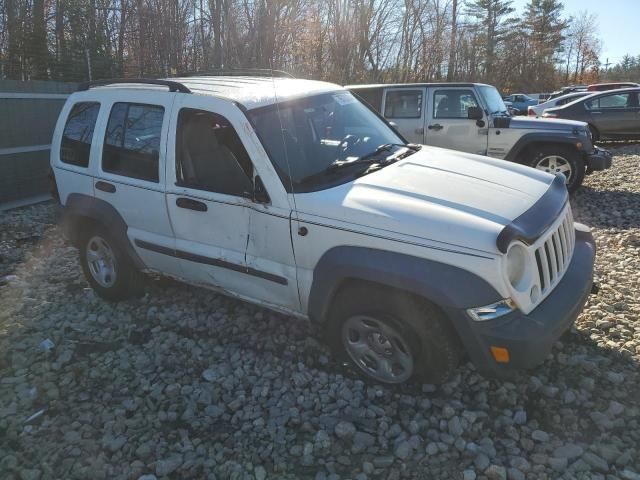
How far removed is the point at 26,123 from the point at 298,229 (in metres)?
7.41

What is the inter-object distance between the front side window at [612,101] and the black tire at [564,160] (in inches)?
267

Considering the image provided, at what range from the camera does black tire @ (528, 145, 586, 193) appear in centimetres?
782

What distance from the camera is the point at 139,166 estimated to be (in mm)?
4012

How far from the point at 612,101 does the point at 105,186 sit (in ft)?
44.2

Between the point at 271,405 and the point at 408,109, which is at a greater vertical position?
the point at 408,109

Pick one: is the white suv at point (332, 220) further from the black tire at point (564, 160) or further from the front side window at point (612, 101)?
the front side window at point (612, 101)

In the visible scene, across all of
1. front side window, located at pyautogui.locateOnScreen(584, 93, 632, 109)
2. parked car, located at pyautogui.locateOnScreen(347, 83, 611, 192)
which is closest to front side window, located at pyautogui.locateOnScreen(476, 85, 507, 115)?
parked car, located at pyautogui.locateOnScreen(347, 83, 611, 192)

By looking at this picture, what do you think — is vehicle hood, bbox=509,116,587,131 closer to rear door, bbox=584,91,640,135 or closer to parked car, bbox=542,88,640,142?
parked car, bbox=542,88,640,142

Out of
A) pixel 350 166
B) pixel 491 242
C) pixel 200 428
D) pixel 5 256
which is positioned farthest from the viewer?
pixel 5 256

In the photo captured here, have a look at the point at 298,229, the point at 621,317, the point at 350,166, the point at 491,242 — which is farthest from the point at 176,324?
the point at 621,317

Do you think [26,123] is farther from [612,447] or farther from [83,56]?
[612,447]

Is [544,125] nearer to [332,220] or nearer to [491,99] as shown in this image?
[491,99]

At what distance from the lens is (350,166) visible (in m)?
3.51

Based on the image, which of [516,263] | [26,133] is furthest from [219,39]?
[516,263]
